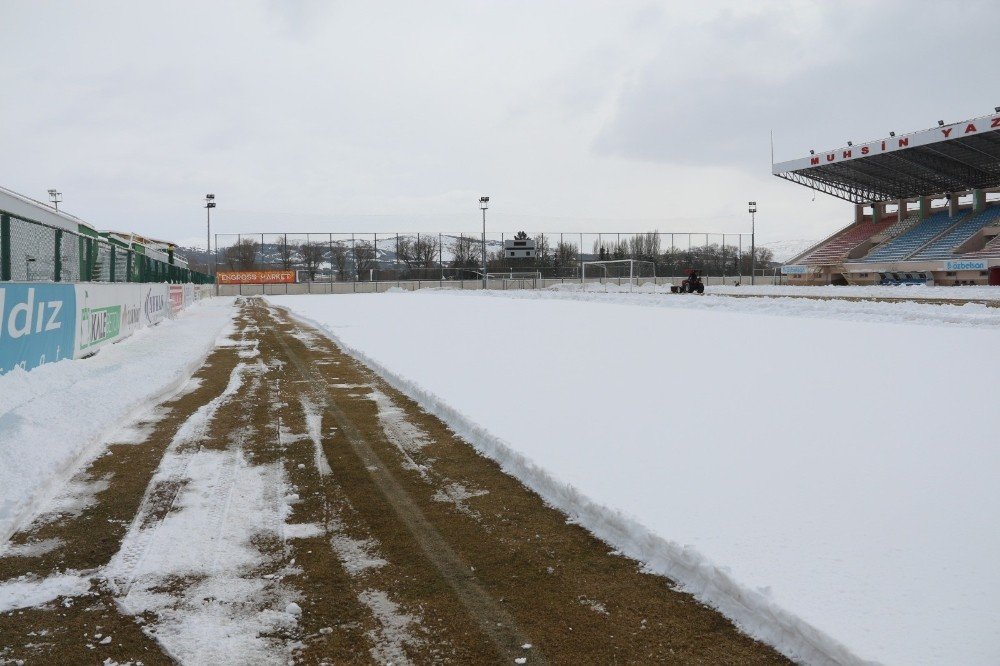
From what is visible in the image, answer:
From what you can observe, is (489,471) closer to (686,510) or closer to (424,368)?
(686,510)

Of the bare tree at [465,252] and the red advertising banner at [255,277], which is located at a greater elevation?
the bare tree at [465,252]

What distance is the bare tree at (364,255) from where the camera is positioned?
72.2 metres

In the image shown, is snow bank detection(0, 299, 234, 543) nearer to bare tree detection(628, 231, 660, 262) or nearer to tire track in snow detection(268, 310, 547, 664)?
tire track in snow detection(268, 310, 547, 664)

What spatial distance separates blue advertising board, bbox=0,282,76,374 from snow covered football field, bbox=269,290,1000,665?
4.91 m

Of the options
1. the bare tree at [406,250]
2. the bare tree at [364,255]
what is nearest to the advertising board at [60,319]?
the bare tree at [364,255]

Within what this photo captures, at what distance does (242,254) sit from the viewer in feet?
233

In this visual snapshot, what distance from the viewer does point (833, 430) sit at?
7.02 metres

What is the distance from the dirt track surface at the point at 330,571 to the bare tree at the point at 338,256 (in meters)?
65.0

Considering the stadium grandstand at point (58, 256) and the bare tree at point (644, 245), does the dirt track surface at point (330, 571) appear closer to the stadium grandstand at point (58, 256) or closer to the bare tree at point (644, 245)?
the stadium grandstand at point (58, 256)

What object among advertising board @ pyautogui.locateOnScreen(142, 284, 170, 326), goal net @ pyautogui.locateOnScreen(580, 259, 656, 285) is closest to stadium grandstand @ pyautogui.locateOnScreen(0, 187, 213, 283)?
advertising board @ pyautogui.locateOnScreen(142, 284, 170, 326)

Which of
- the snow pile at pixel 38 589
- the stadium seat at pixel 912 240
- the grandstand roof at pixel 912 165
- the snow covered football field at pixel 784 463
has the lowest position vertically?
the snow pile at pixel 38 589

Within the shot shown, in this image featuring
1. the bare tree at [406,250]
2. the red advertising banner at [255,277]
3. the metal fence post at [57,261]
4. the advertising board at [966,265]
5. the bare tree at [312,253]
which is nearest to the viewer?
the metal fence post at [57,261]

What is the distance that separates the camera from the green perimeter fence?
30.8 feet

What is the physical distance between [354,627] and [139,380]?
840 cm
